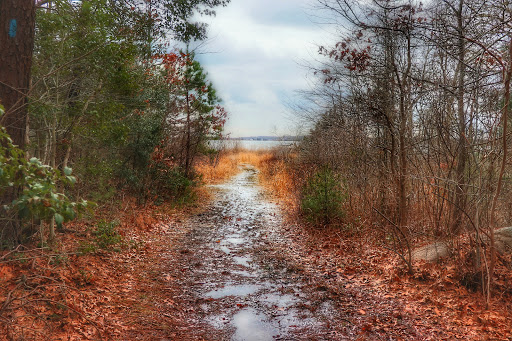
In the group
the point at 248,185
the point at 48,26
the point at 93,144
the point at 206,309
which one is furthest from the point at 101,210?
the point at 248,185

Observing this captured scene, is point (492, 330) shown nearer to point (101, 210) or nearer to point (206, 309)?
point (206, 309)

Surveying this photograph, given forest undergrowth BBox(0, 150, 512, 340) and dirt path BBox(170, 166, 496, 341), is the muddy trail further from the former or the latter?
forest undergrowth BBox(0, 150, 512, 340)

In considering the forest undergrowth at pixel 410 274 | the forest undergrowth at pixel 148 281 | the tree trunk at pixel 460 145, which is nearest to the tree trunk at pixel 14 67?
the forest undergrowth at pixel 148 281

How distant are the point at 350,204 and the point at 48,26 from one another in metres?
6.89

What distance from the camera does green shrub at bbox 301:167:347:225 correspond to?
861 cm

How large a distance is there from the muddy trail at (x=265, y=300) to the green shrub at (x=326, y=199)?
3.77 ft

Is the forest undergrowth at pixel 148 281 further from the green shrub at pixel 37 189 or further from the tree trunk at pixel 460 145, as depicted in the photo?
the green shrub at pixel 37 189

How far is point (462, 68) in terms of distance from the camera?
5.64 m

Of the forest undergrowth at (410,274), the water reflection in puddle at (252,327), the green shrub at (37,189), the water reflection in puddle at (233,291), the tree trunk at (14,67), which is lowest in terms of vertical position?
the water reflection in puddle at (252,327)

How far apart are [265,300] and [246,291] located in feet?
1.45

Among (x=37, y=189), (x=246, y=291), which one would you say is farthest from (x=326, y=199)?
(x=37, y=189)

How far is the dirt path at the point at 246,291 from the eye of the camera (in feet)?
13.8

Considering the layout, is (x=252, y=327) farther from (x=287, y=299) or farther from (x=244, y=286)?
(x=244, y=286)

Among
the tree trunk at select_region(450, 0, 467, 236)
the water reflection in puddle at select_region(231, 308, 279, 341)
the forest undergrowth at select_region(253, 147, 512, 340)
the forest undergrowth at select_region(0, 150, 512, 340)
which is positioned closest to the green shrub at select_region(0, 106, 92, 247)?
the forest undergrowth at select_region(0, 150, 512, 340)
